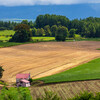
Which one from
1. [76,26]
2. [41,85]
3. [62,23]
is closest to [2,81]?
[41,85]

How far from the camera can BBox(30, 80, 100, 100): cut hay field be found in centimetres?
3317

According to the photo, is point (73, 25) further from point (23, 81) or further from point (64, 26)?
point (23, 81)

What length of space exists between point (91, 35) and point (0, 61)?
101 m

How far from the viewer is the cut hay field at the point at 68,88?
33169 millimetres

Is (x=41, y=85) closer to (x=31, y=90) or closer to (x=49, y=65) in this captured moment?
(x=31, y=90)

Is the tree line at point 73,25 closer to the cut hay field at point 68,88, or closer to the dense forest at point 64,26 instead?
the dense forest at point 64,26

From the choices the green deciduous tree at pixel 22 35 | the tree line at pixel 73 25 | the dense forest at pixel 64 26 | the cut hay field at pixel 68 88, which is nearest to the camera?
the cut hay field at pixel 68 88

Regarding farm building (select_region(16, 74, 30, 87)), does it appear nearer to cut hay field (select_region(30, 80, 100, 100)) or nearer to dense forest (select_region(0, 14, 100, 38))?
cut hay field (select_region(30, 80, 100, 100))

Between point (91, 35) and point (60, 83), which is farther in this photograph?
point (91, 35)

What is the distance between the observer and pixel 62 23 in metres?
194

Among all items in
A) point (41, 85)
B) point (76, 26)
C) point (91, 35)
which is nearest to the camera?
point (41, 85)

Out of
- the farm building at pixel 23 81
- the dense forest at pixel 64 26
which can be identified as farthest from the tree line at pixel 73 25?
the farm building at pixel 23 81

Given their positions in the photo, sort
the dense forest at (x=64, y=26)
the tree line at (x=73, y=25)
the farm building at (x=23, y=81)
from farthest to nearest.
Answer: the tree line at (x=73, y=25) < the dense forest at (x=64, y=26) < the farm building at (x=23, y=81)

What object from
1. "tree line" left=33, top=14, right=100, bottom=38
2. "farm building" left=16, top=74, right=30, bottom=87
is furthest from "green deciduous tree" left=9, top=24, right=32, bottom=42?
"farm building" left=16, top=74, right=30, bottom=87
